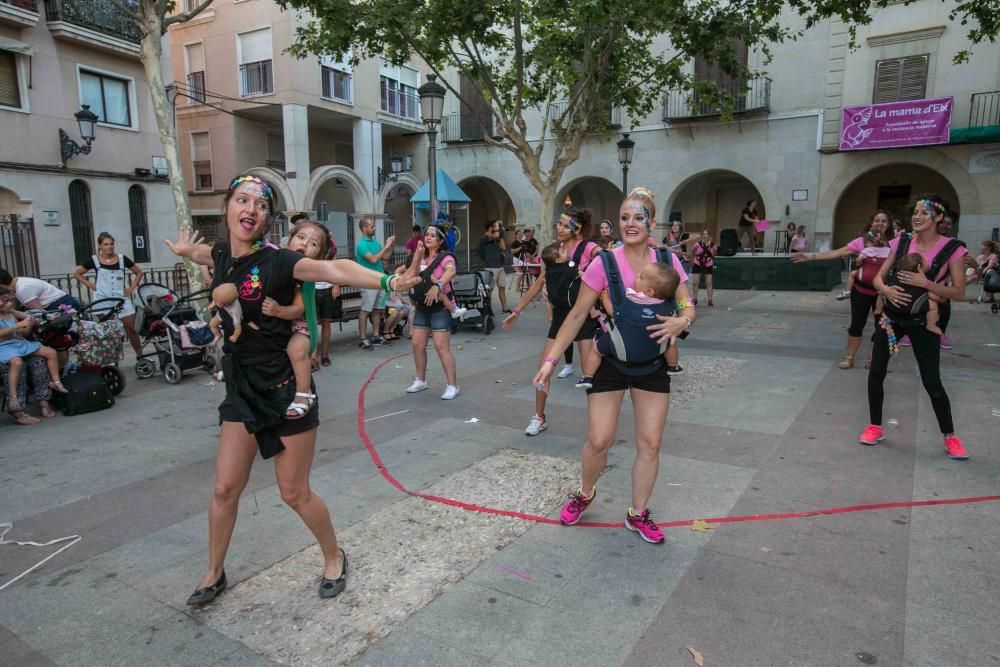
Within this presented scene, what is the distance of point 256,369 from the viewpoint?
297 cm

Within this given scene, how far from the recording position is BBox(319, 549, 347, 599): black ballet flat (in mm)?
3170

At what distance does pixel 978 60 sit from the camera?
60.1ft

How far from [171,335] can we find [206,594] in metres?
5.44

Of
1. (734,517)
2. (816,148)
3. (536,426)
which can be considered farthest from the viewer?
(816,148)

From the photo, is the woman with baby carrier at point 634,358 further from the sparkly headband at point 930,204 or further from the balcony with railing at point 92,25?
the balcony with railing at point 92,25

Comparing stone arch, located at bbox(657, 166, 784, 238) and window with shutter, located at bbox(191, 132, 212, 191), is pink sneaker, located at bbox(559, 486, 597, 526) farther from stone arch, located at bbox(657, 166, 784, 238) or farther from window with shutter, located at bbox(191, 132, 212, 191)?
window with shutter, located at bbox(191, 132, 212, 191)

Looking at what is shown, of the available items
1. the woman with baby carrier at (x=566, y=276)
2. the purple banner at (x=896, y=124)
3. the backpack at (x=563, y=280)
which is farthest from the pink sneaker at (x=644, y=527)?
the purple banner at (x=896, y=124)

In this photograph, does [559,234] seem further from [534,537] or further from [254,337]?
[254,337]

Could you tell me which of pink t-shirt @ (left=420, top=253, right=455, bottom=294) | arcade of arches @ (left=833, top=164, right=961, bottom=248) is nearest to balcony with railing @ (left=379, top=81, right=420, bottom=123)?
arcade of arches @ (left=833, top=164, right=961, bottom=248)

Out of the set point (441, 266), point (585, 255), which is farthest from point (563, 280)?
point (441, 266)

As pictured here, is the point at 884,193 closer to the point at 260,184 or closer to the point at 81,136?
the point at 81,136

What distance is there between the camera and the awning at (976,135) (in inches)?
700

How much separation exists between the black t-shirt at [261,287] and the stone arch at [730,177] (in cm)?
2155

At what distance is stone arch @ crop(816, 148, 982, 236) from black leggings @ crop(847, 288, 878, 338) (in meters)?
14.7
